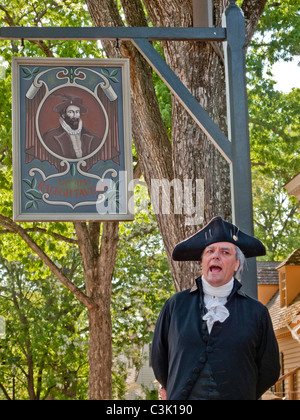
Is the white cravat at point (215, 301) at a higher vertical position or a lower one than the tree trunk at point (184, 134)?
lower

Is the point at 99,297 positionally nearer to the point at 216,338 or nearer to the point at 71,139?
the point at 71,139

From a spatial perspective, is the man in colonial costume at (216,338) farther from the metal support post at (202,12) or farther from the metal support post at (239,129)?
the metal support post at (202,12)

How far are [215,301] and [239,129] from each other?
188 cm

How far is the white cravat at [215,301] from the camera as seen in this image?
5.05m

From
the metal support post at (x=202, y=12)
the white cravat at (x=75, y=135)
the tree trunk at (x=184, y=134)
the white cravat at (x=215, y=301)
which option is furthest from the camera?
the tree trunk at (x=184, y=134)

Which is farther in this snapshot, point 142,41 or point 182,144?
point 182,144

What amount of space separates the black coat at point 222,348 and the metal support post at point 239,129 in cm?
102

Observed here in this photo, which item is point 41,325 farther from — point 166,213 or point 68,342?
point 166,213

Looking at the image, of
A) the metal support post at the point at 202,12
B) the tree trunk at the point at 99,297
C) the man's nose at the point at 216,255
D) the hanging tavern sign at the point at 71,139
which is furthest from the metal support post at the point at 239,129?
the tree trunk at the point at 99,297

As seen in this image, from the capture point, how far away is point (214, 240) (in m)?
5.28

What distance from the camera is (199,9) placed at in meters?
8.37

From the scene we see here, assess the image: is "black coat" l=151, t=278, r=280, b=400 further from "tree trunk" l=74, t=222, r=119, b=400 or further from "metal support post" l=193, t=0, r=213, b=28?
"tree trunk" l=74, t=222, r=119, b=400
